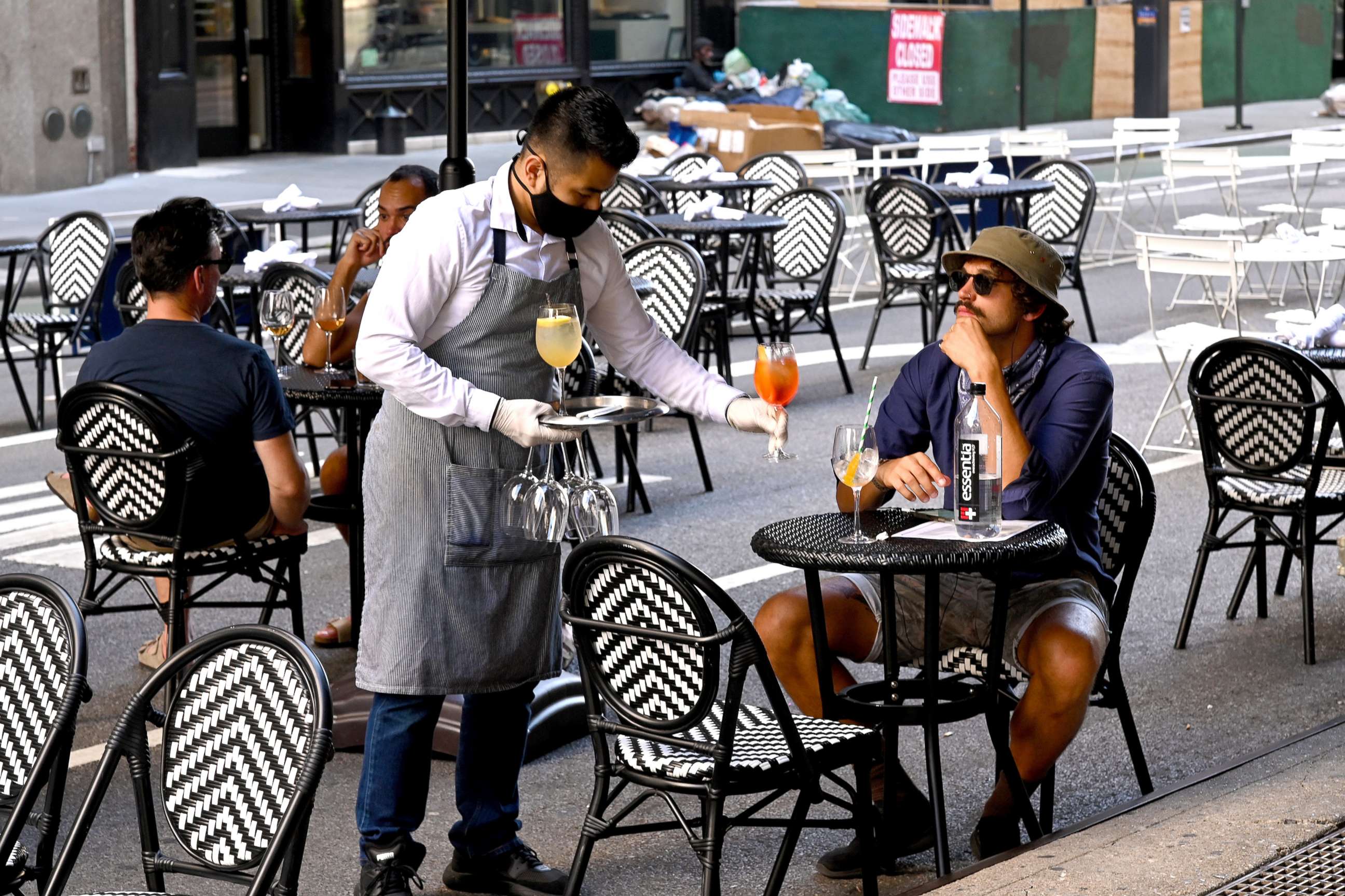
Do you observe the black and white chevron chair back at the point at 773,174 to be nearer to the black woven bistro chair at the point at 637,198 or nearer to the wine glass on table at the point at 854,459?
the black woven bistro chair at the point at 637,198

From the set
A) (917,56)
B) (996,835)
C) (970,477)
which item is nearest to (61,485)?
(970,477)

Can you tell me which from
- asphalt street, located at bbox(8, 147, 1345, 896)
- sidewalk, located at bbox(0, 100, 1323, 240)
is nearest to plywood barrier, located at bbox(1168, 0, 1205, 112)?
sidewalk, located at bbox(0, 100, 1323, 240)

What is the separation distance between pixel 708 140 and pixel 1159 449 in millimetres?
12788

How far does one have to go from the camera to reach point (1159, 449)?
33.4 ft

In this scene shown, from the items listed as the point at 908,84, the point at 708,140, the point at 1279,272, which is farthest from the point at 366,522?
the point at 908,84

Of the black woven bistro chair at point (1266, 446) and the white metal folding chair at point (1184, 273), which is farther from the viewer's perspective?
the white metal folding chair at point (1184, 273)

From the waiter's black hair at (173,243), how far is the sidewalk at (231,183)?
35.6 ft

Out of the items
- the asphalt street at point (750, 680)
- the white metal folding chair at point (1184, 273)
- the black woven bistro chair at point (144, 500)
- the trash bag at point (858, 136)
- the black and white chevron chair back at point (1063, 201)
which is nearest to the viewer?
the asphalt street at point (750, 680)

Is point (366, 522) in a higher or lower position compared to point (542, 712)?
higher

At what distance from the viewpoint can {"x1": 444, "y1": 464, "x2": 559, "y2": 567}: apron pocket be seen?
4.46 metres

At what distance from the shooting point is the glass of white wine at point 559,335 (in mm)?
4387

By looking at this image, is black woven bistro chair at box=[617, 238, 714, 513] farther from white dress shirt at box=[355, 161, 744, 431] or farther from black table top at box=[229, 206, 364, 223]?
white dress shirt at box=[355, 161, 744, 431]

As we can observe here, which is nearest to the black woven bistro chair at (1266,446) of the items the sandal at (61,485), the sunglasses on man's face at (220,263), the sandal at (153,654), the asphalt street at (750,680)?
the asphalt street at (750,680)

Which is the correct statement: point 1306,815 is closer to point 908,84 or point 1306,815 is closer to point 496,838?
point 496,838
